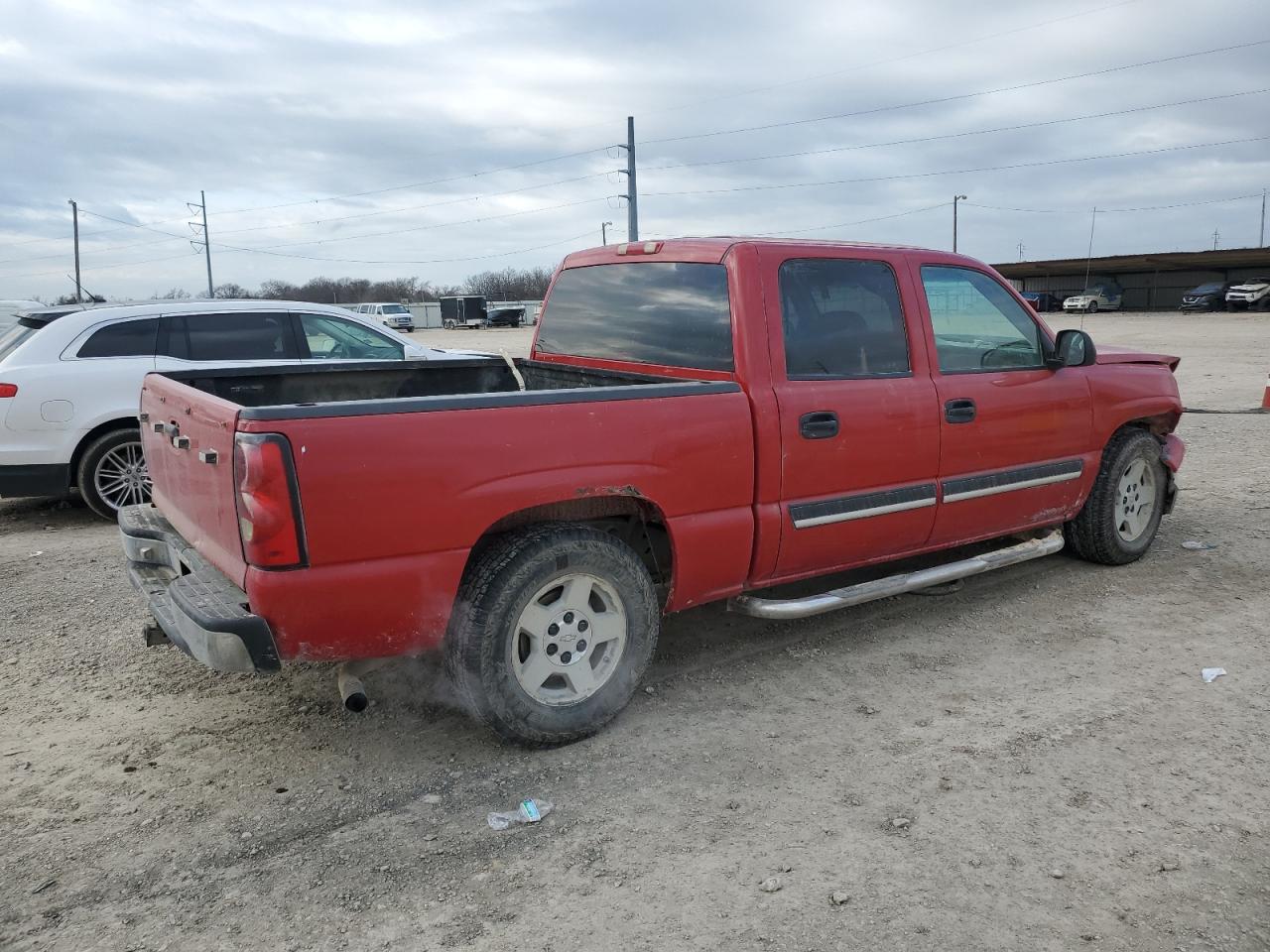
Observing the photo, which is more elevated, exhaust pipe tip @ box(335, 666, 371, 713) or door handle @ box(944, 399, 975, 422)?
door handle @ box(944, 399, 975, 422)

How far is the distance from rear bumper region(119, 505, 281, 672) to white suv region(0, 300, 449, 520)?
3251mm

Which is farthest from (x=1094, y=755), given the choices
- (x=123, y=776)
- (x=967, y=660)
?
(x=123, y=776)

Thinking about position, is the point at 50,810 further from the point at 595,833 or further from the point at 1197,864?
the point at 1197,864

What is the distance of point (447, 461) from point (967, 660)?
8.73 ft

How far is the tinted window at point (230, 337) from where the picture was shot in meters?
7.71

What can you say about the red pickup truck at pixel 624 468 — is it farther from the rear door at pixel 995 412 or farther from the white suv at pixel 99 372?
the white suv at pixel 99 372

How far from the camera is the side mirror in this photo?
511cm

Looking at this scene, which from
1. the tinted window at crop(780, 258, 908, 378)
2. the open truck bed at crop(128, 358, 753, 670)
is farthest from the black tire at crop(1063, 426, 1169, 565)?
the open truck bed at crop(128, 358, 753, 670)

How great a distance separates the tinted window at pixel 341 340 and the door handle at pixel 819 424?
492 centimetres

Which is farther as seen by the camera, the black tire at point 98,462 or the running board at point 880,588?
the black tire at point 98,462

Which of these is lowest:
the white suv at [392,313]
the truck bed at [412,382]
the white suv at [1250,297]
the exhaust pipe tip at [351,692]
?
the exhaust pipe tip at [351,692]

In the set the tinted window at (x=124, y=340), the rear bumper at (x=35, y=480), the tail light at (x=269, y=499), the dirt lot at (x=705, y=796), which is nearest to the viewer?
the dirt lot at (x=705, y=796)

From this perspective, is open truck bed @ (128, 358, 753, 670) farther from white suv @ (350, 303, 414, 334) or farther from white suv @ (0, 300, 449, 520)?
white suv @ (350, 303, 414, 334)

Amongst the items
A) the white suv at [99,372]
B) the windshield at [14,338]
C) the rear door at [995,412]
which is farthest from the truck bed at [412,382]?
the windshield at [14,338]
